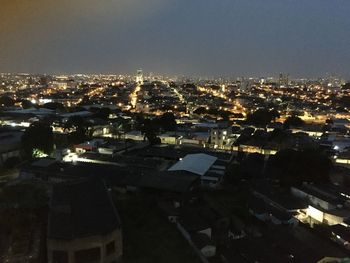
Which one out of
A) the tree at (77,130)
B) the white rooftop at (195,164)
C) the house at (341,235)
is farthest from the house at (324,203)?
the tree at (77,130)

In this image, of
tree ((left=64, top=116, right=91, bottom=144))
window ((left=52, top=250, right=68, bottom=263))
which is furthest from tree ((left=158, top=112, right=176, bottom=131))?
window ((left=52, top=250, right=68, bottom=263))

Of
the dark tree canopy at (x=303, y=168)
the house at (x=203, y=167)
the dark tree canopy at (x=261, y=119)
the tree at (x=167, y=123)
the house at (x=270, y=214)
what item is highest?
the dark tree canopy at (x=303, y=168)

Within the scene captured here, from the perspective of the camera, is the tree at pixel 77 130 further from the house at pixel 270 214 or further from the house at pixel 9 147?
the house at pixel 270 214

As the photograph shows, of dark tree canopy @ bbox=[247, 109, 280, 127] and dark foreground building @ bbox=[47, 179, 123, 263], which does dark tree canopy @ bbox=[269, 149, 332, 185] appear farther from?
dark tree canopy @ bbox=[247, 109, 280, 127]

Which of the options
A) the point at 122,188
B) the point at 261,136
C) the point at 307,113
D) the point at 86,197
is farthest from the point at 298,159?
the point at 307,113

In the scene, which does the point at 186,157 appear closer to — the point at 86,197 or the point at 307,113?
the point at 86,197

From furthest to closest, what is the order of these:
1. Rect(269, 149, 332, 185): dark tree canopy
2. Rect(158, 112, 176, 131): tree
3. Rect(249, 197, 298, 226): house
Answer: Rect(158, 112, 176, 131): tree
Rect(269, 149, 332, 185): dark tree canopy
Rect(249, 197, 298, 226): house
